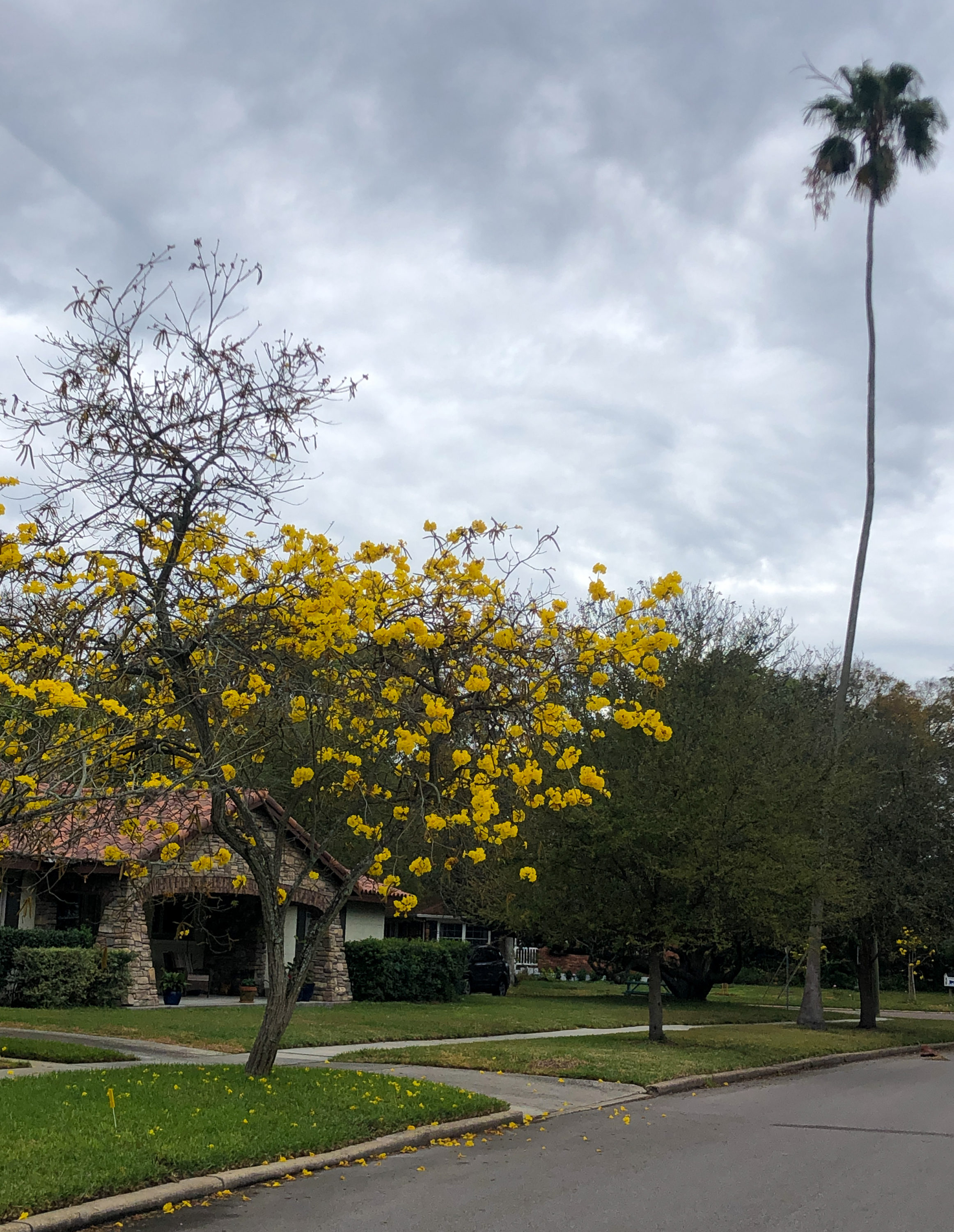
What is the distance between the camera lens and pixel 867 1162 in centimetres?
896

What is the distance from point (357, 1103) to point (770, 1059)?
9.52 meters

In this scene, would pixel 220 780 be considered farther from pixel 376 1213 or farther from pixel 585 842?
pixel 585 842

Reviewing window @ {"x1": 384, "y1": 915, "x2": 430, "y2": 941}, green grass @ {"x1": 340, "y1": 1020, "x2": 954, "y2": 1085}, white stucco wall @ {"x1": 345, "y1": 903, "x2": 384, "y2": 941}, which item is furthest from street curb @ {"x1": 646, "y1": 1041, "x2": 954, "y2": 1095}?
window @ {"x1": 384, "y1": 915, "x2": 430, "y2": 941}

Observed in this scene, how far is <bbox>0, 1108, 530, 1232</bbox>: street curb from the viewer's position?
20.4 feet

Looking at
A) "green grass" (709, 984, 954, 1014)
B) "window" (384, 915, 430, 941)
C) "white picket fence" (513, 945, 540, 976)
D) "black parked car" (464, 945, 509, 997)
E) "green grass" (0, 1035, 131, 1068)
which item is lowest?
"green grass" (709, 984, 954, 1014)

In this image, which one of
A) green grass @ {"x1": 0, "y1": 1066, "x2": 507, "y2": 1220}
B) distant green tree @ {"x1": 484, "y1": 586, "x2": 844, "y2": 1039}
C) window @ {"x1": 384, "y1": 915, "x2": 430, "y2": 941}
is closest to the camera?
green grass @ {"x1": 0, "y1": 1066, "x2": 507, "y2": 1220}

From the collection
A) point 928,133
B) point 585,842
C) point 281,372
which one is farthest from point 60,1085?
point 928,133

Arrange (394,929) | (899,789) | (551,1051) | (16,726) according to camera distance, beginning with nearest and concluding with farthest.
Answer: (16,726) < (551,1051) < (899,789) < (394,929)

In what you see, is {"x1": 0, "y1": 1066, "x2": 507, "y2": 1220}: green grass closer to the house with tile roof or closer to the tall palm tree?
the house with tile roof

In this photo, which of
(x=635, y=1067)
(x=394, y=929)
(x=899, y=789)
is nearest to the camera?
(x=635, y=1067)

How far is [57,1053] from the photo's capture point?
12.5 metres

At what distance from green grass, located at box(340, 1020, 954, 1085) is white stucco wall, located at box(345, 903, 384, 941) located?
9.19 meters

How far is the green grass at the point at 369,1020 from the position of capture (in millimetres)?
15625

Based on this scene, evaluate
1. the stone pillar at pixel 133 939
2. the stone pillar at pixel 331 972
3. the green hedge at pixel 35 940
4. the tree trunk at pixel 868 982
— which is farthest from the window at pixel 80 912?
the tree trunk at pixel 868 982
